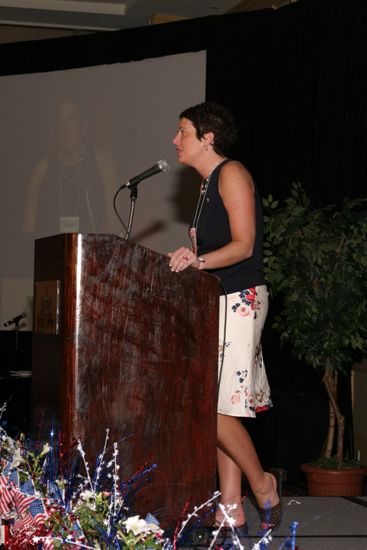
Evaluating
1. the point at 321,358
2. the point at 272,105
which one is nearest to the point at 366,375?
the point at 321,358

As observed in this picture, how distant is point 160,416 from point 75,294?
1.35 feet

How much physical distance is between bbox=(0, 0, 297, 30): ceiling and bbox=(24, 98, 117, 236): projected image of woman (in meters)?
1.23

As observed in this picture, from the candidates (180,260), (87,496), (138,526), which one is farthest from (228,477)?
(138,526)

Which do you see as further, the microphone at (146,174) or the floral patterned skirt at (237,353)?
the floral patterned skirt at (237,353)

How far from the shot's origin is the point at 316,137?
5.69m

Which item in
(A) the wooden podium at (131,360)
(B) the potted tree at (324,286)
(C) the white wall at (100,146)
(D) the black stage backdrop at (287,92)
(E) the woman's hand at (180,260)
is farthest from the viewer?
(C) the white wall at (100,146)

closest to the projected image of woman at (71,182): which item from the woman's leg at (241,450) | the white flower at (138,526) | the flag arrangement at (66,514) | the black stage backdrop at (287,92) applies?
the black stage backdrop at (287,92)

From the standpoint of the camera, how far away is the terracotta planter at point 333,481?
177 inches

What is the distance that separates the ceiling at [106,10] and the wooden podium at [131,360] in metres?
5.49

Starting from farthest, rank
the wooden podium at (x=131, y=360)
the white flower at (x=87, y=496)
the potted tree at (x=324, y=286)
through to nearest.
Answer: the potted tree at (x=324, y=286)
the wooden podium at (x=131, y=360)
the white flower at (x=87, y=496)

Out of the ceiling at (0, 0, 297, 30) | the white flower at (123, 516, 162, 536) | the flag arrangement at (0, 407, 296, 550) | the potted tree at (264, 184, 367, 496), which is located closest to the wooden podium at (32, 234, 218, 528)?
the flag arrangement at (0, 407, 296, 550)

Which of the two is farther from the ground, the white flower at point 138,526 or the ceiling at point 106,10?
the ceiling at point 106,10

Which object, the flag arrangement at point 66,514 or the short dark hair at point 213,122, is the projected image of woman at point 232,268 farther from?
the flag arrangement at point 66,514

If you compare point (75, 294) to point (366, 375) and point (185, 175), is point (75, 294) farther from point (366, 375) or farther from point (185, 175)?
point (185, 175)
